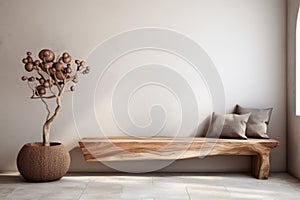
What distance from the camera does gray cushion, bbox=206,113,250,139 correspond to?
5.10m

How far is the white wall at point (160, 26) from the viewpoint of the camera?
17.8ft

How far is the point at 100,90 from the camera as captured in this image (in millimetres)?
5445

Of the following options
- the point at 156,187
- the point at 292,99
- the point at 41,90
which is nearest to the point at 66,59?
the point at 41,90

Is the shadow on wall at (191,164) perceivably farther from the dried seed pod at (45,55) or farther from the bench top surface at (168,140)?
the dried seed pod at (45,55)

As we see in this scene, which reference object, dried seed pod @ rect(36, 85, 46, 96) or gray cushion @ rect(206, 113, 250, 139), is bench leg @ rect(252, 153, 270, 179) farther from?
dried seed pod @ rect(36, 85, 46, 96)

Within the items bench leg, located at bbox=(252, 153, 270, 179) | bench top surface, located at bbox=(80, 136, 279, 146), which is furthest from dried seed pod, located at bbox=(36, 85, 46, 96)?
bench leg, located at bbox=(252, 153, 270, 179)

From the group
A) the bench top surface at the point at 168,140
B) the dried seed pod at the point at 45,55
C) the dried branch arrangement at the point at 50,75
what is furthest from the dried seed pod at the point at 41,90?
the bench top surface at the point at 168,140

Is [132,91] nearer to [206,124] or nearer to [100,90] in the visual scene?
[100,90]

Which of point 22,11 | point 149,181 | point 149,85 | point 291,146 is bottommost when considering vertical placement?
point 149,181

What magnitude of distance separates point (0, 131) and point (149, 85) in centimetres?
212

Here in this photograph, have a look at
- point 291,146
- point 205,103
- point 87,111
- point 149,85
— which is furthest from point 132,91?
point 291,146

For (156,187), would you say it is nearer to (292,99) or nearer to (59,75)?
(59,75)

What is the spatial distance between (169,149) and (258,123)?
124cm

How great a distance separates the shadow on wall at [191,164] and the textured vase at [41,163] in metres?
0.68
